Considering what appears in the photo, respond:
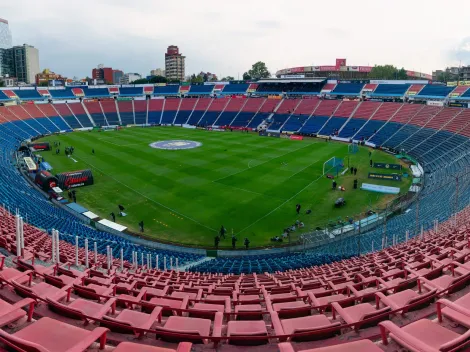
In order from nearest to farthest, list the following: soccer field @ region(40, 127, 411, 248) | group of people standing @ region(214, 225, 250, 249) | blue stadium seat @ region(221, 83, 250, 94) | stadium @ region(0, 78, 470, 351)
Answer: stadium @ region(0, 78, 470, 351) < group of people standing @ region(214, 225, 250, 249) < soccer field @ region(40, 127, 411, 248) < blue stadium seat @ region(221, 83, 250, 94)

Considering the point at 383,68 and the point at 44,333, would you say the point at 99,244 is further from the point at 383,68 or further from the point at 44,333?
the point at 383,68

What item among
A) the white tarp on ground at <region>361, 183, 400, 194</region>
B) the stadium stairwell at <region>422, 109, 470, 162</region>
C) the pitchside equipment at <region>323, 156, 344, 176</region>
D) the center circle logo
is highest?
the stadium stairwell at <region>422, 109, 470, 162</region>

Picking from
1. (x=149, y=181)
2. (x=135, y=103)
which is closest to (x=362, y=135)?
(x=149, y=181)

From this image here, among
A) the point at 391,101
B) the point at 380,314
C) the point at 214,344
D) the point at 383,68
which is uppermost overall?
the point at 383,68

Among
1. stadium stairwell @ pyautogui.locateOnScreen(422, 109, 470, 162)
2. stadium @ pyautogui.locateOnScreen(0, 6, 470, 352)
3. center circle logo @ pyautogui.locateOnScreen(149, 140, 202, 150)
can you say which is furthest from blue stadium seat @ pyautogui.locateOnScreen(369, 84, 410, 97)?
center circle logo @ pyautogui.locateOnScreen(149, 140, 202, 150)

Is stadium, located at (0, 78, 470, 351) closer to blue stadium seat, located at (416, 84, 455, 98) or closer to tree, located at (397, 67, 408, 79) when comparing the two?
blue stadium seat, located at (416, 84, 455, 98)

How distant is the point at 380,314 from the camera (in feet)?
18.5

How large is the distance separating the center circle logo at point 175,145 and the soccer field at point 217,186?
1.87 metres

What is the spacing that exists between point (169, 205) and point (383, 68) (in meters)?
129

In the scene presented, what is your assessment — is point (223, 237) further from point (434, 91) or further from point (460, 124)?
point (434, 91)

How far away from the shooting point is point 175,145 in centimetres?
6331

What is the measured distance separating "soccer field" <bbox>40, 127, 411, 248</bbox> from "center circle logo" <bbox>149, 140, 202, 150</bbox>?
6.14 feet

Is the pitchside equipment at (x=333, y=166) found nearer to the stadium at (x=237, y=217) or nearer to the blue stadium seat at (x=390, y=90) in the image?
the stadium at (x=237, y=217)

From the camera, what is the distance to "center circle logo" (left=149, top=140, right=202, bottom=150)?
202 ft
